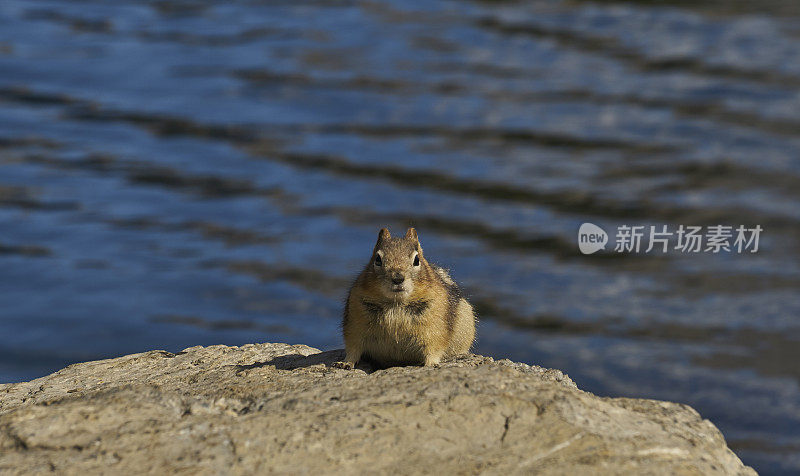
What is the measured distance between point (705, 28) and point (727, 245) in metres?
13.3

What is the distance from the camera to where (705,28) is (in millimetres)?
36375

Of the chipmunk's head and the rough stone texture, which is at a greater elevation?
the chipmunk's head

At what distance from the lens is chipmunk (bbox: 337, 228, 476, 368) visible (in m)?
8.65

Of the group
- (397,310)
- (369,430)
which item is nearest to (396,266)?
(397,310)

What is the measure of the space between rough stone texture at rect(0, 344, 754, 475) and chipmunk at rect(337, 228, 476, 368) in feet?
1.78

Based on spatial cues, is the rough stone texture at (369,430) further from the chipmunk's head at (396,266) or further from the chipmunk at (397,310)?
the chipmunk's head at (396,266)

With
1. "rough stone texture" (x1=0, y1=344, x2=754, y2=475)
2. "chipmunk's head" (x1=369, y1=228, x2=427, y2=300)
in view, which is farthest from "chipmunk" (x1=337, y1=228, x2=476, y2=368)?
→ "rough stone texture" (x1=0, y1=344, x2=754, y2=475)

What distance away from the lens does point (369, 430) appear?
725 centimetres

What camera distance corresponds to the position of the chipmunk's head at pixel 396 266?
28.1 ft

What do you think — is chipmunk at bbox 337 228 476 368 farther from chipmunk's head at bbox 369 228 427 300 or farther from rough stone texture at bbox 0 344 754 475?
rough stone texture at bbox 0 344 754 475

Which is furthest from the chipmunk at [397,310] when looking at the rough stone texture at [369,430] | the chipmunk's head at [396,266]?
the rough stone texture at [369,430]

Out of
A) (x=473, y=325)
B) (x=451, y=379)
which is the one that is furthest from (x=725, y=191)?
(x=451, y=379)

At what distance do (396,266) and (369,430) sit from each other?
1712 mm

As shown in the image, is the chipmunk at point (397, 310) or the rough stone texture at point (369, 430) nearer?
the rough stone texture at point (369, 430)
